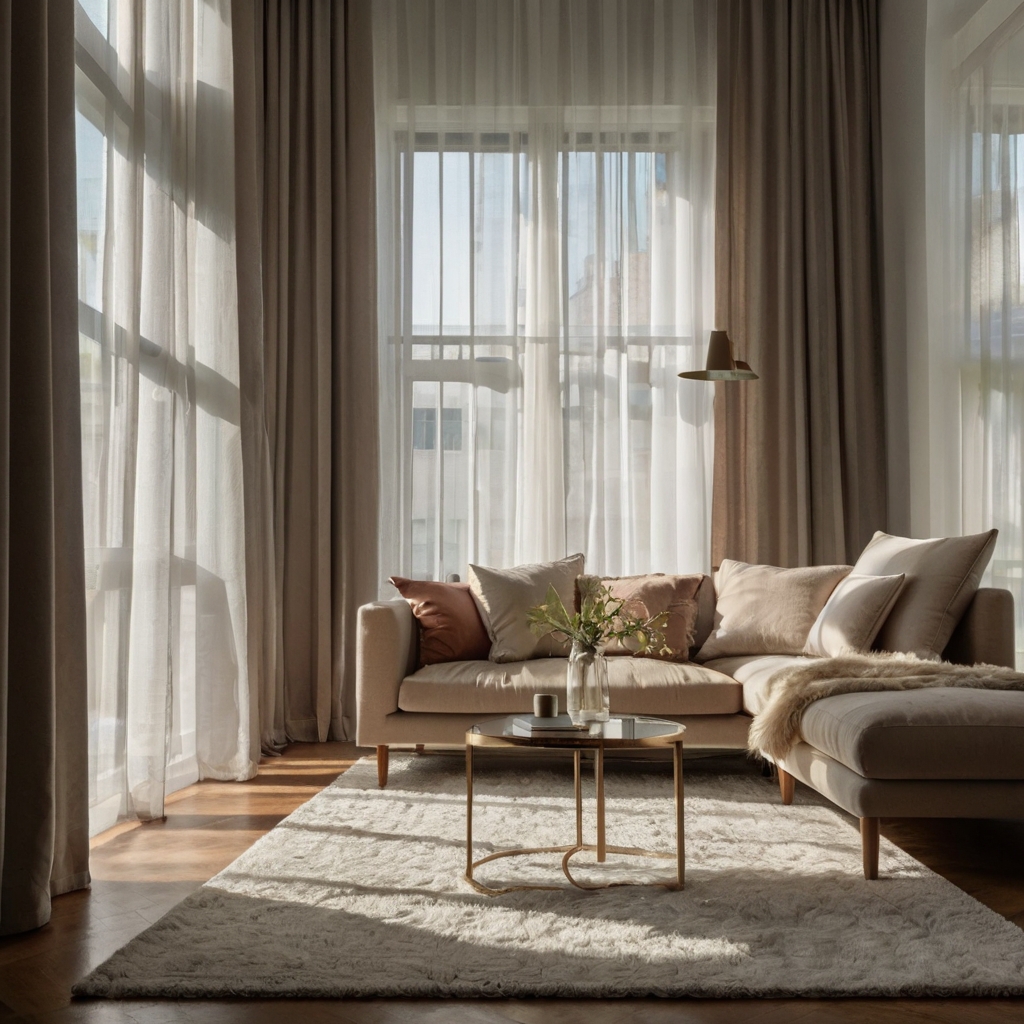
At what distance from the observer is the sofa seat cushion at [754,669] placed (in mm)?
3584

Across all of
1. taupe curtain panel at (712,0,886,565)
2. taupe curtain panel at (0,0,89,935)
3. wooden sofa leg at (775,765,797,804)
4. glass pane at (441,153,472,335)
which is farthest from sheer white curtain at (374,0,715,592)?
taupe curtain panel at (0,0,89,935)

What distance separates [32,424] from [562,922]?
170 centimetres

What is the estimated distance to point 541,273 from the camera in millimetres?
5188

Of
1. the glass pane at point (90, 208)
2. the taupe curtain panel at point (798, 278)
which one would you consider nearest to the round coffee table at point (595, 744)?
the glass pane at point (90, 208)

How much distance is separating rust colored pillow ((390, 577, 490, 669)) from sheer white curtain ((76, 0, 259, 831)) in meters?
0.73

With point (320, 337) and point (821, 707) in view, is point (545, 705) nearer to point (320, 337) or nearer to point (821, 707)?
point (821, 707)

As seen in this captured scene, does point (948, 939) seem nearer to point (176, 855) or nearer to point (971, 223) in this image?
point (176, 855)

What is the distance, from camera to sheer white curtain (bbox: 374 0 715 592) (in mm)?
5160

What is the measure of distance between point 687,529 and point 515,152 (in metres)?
2.08

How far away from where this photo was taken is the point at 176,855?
9.85ft

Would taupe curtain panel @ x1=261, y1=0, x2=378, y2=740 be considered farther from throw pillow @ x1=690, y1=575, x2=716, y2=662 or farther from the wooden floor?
throw pillow @ x1=690, y1=575, x2=716, y2=662

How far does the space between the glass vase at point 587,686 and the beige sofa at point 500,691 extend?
2.93 feet

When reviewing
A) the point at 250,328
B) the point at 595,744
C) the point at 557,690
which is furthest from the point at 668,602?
the point at 250,328

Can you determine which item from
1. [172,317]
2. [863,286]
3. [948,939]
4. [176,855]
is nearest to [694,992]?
[948,939]
